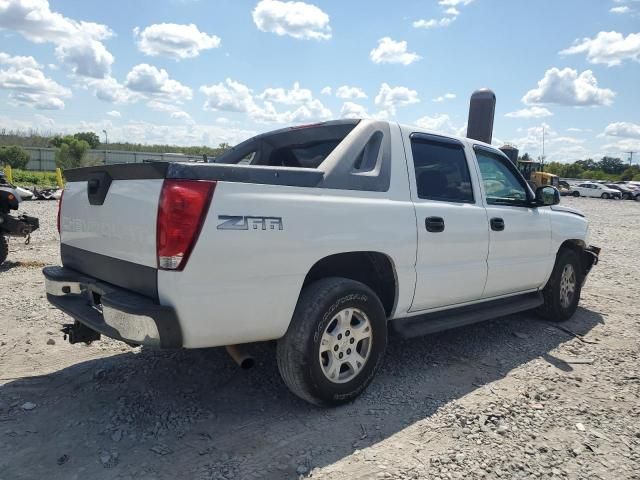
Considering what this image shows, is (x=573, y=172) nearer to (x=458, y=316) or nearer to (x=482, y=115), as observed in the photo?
(x=482, y=115)

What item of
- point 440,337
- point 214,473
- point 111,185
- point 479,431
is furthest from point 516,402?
point 111,185

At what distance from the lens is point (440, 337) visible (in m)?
4.79

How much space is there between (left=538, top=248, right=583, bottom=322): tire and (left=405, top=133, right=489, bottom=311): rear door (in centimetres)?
152

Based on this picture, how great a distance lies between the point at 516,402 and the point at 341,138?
90.8 inches

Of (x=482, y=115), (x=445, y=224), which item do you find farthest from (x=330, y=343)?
(x=482, y=115)

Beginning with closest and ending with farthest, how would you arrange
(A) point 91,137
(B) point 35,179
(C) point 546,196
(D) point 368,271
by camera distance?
(D) point 368,271, (C) point 546,196, (B) point 35,179, (A) point 91,137

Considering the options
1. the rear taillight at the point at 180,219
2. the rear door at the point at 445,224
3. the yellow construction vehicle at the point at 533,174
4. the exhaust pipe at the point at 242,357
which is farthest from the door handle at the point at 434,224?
the yellow construction vehicle at the point at 533,174

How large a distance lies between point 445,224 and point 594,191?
1942 inches

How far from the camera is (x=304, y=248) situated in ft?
9.48

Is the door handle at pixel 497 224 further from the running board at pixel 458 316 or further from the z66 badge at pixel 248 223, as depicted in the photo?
the z66 badge at pixel 248 223

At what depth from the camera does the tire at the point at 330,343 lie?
9.71 feet

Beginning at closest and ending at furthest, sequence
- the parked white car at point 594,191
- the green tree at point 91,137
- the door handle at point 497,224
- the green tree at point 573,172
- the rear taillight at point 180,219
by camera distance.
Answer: the rear taillight at point 180,219
the door handle at point 497,224
the parked white car at point 594,191
the green tree at point 91,137
the green tree at point 573,172

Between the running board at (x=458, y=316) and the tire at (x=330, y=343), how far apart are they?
31 cm

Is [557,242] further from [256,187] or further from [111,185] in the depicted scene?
[111,185]
